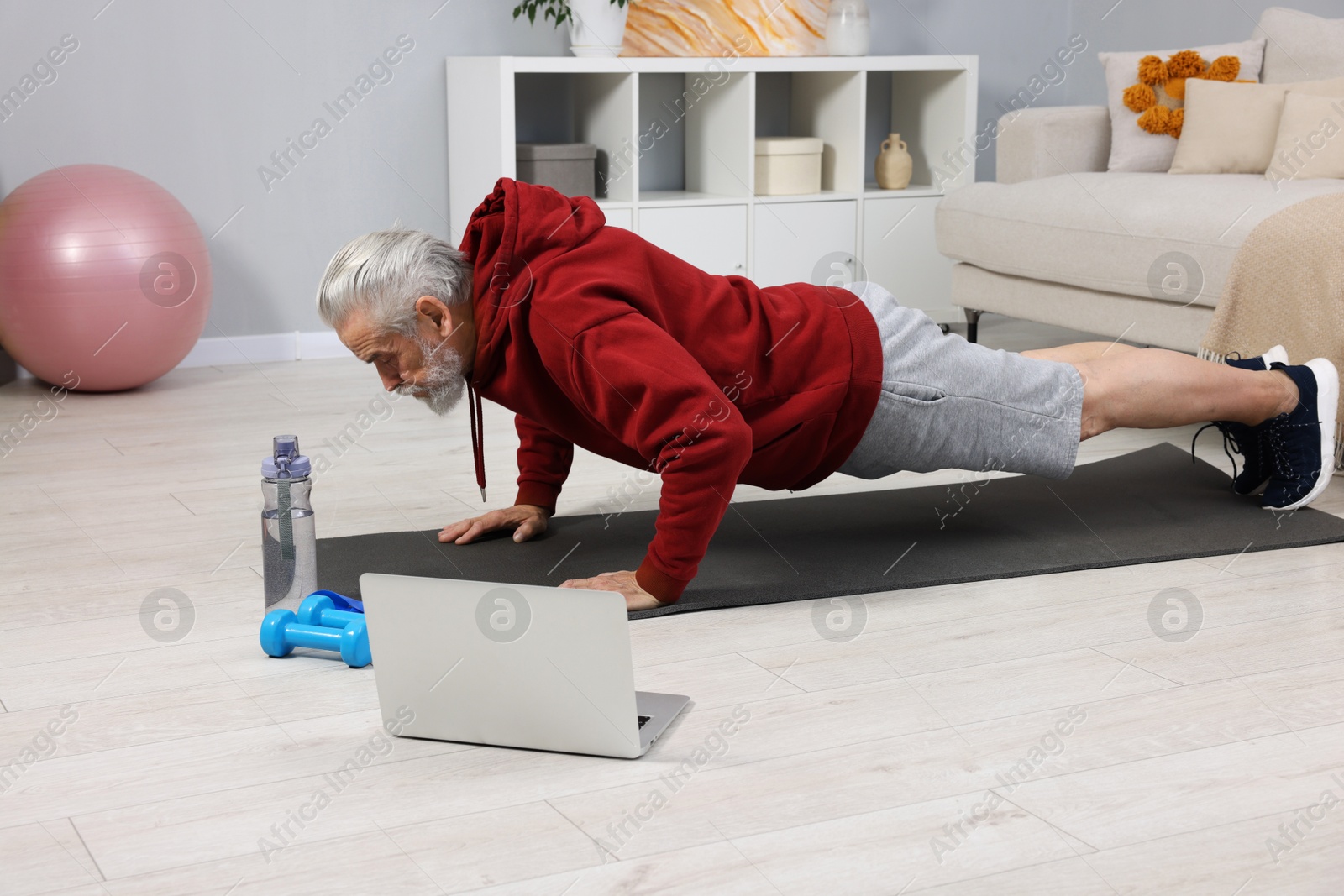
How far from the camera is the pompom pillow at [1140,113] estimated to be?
3111 mm

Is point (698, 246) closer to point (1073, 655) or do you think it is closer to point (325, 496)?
point (325, 496)

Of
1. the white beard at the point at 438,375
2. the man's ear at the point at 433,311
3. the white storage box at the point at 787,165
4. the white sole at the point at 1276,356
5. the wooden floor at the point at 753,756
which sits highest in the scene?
the white storage box at the point at 787,165

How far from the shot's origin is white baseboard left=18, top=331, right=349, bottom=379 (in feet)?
11.2

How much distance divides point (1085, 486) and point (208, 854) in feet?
5.18

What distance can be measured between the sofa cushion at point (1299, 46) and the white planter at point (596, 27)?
1.56 meters

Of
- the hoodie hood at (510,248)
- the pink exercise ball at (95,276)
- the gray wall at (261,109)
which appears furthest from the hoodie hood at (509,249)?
the gray wall at (261,109)

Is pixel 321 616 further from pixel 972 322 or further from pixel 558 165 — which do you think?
pixel 972 322

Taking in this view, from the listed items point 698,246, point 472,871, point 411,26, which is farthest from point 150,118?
point 472,871

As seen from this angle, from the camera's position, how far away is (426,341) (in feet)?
5.23

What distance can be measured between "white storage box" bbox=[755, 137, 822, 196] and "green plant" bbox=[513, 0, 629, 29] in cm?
55

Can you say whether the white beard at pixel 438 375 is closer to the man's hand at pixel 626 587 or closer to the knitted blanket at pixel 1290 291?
the man's hand at pixel 626 587

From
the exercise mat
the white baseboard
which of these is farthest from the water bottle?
the white baseboard

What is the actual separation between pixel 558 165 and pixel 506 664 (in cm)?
231

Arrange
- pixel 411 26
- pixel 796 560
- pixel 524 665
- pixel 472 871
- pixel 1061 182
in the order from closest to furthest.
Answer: pixel 472 871 < pixel 524 665 < pixel 796 560 < pixel 1061 182 < pixel 411 26
